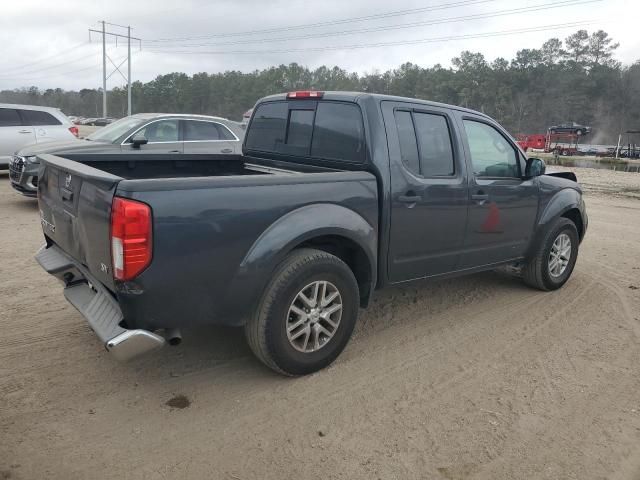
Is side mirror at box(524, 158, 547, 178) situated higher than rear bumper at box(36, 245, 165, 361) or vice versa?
side mirror at box(524, 158, 547, 178)

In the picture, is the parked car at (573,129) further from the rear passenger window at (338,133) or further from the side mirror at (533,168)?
the rear passenger window at (338,133)

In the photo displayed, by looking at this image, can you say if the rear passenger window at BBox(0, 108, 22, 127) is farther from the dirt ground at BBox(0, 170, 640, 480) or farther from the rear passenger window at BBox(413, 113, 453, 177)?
the rear passenger window at BBox(413, 113, 453, 177)

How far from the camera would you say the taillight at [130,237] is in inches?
108

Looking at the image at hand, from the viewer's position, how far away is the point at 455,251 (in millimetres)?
4535

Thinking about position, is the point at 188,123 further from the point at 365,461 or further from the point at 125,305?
the point at 365,461

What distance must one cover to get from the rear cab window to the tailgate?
1711 millimetres

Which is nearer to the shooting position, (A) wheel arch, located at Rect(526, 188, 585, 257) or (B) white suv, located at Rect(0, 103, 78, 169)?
(A) wheel arch, located at Rect(526, 188, 585, 257)

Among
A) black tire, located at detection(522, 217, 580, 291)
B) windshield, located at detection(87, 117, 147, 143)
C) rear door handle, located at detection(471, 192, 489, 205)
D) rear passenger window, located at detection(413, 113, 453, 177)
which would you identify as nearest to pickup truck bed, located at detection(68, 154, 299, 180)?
rear passenger window, located at detection(413, 113, 453, 177)

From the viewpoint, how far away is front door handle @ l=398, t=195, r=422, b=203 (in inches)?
156

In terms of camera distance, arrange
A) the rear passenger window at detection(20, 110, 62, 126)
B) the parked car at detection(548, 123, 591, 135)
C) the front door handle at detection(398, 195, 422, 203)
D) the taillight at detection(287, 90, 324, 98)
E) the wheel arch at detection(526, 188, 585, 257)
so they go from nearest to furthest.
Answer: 1. the front door handle at detection(398, 195, 422, 203)
2. the taillight at detection(287, 90, 324, 98)
3. the wheel arch at detection(526, 188, 585, 257)
4. the rear passenger window at detection(20, 110, 62, 126)
5. the parked car at detection(548, 123, 591, 135)

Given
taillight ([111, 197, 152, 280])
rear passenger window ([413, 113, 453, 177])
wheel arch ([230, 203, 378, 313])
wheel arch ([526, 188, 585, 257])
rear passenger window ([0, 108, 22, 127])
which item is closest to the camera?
taillight ([111, 197, 152, 280])

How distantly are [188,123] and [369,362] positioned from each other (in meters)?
6.90

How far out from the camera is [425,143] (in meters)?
4.25

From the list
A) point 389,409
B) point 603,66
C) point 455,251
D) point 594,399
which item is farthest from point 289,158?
point 603,66
